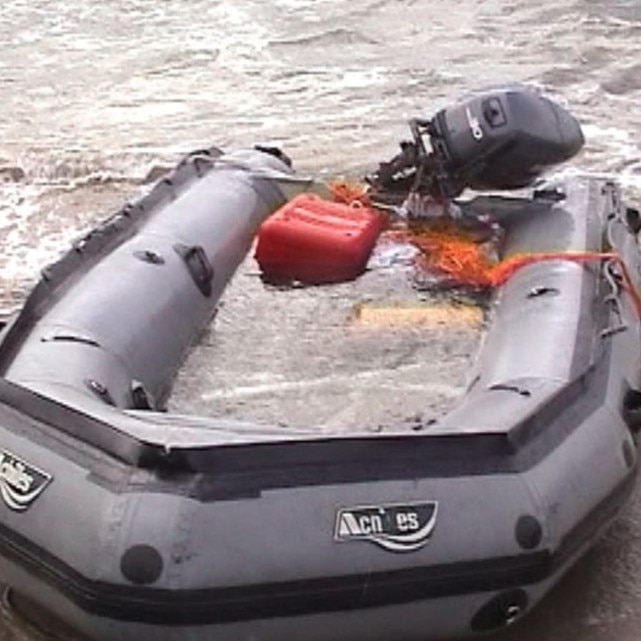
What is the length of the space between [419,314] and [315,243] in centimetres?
40

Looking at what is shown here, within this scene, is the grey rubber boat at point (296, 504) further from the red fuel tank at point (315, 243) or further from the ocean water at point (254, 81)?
the ocean water at point (254, 81)

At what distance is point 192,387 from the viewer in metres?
4.45

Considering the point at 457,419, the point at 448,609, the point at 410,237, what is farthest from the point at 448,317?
the point at 448,609

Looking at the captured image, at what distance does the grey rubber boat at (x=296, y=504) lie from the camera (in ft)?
10.4

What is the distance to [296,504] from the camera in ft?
10.6

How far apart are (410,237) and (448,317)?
0.40 meters

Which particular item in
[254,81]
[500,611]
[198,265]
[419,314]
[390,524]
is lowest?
[254,81]

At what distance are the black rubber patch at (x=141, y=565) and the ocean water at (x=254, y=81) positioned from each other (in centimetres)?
246

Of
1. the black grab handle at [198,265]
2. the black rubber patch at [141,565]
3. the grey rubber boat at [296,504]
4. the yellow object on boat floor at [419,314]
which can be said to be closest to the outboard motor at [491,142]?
the yellow object on boat floor at [419,314]

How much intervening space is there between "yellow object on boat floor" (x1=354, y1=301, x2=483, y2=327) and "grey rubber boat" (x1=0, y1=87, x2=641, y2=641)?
2.82ft

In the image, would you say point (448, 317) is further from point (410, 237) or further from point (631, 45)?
point (631, 45)

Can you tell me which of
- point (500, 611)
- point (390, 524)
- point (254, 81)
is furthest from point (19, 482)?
point (254, 81)

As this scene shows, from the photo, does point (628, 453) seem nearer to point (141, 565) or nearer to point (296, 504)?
point (296, 504)

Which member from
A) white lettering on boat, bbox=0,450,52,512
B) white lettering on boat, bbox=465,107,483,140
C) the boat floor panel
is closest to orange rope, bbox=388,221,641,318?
the boat floor panel
